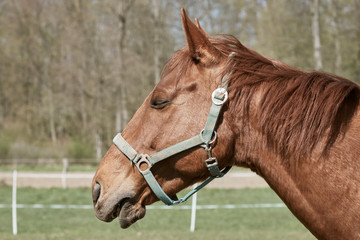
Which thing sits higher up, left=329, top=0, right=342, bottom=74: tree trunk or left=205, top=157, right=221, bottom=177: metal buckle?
left=205, top=157, right=221, bottom=177: metal buckle

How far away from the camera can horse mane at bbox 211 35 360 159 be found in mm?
1874

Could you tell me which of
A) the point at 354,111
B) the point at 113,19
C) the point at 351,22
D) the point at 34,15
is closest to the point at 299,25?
the point at 351,22

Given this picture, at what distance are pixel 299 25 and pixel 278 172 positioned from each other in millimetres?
22765

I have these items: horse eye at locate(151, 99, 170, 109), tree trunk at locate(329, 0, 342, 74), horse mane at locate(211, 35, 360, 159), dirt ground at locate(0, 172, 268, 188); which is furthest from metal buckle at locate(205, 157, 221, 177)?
tree trunk at locate(329, 0, 342, 74)

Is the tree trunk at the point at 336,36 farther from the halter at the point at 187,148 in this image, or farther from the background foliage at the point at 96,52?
the halter at the point at 187,148

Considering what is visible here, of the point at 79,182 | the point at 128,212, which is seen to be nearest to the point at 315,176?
the point at 128,212

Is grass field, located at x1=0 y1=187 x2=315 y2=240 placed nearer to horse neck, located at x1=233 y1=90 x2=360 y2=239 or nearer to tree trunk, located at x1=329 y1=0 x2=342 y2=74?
horse neck, located at x1=233 y1=90 x2=360 y2=239

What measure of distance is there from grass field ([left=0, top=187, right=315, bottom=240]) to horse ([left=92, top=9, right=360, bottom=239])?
6700 millimetres

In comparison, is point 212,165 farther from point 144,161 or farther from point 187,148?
point 144,161

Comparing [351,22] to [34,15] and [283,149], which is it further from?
[283,149]

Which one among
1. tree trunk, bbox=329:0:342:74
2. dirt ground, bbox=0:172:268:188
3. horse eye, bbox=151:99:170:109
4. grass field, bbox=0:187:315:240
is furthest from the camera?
tree trunk, bbox=329:0:342:74

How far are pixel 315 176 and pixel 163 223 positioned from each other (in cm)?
968

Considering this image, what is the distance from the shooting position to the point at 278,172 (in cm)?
194

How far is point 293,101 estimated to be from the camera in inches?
76.4
